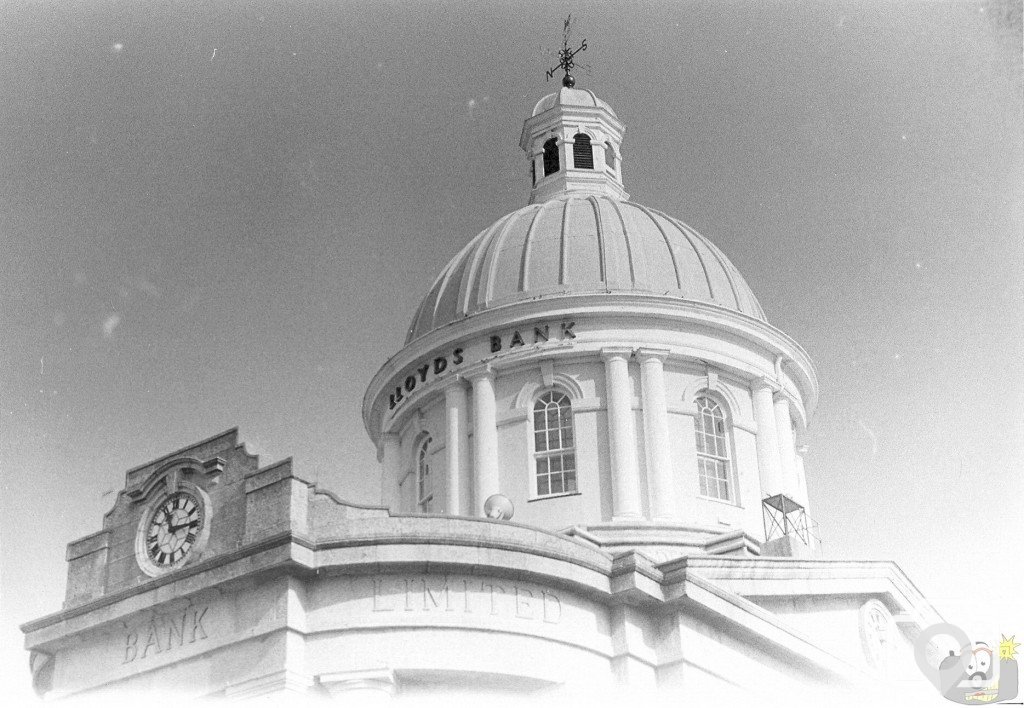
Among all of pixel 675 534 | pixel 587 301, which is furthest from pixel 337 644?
pixel 587 301

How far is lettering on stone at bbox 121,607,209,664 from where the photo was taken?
26812 millimetres

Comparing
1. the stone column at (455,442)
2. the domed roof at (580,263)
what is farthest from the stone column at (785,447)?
the stone column at (455,442)

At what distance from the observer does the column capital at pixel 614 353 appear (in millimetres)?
39375

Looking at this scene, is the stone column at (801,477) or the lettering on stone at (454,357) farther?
the stone column at (801,477)

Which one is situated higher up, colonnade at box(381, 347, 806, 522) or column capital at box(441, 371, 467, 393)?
column capital at box(441, 371, 467, 393)

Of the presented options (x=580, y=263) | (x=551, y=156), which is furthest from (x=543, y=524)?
(x=551, y=156)

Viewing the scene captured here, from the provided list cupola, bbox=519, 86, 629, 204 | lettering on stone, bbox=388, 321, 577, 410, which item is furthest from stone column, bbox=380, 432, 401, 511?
cupola, bbox=519, 86, 629, 204

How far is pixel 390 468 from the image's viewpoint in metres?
42.7

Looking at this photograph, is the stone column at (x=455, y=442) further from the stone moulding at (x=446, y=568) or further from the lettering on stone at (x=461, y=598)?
the lettering on stone at (x=461, y=598)

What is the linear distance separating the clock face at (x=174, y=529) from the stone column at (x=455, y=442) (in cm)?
1175

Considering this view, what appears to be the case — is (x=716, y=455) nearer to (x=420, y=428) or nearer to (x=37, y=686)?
(x=420, y=428)

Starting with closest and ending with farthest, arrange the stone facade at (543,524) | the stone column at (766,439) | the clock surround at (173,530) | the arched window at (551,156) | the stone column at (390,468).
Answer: the stone facade at (543,524) → the clock surround at (173,530) → the stone column at (766,439) → the stone column at (390,468) → the arched window at (551,156)

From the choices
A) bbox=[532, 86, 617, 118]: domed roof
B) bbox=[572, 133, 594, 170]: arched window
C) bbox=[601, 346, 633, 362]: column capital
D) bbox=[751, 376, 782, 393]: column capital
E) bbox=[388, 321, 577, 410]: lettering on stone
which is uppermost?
bbox=[532, 86, 617, 118]: domed roof

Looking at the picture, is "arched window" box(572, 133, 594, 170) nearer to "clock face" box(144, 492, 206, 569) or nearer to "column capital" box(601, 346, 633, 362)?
"column capital" box(601, 346, 633, 362)
